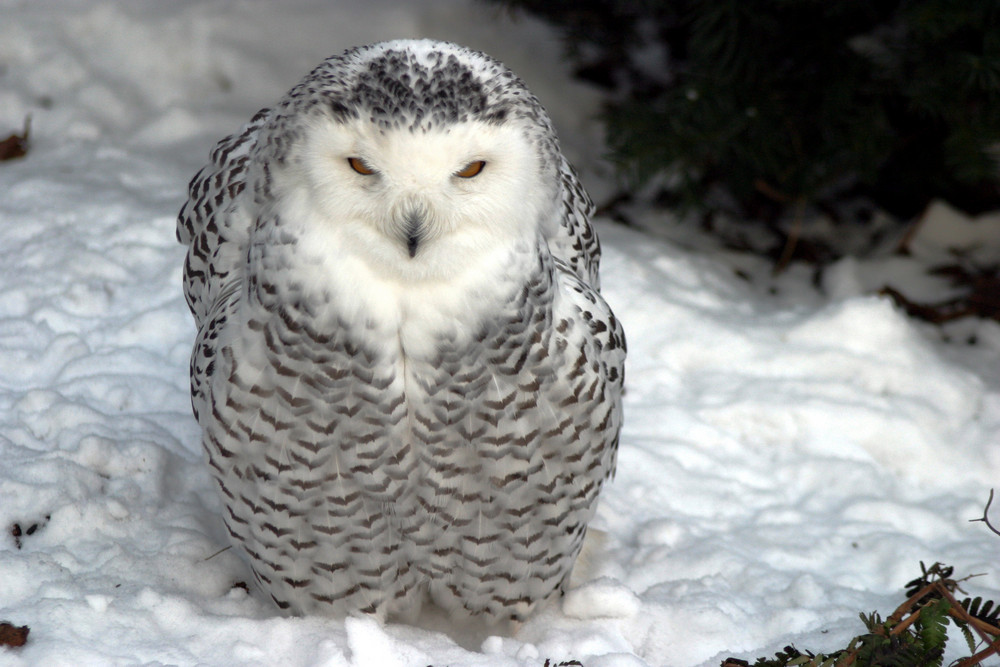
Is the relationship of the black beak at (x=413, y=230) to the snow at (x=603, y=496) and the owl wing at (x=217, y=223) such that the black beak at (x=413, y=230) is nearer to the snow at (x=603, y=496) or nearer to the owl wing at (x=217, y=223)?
the owl wing at (x=217, y=223)

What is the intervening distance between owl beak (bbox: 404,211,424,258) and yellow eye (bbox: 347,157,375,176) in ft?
0.36

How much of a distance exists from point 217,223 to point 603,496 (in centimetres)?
142

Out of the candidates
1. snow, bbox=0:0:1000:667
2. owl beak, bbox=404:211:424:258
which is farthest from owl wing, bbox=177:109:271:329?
snow, bbox=0:0:1000:667

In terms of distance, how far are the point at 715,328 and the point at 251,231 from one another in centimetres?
203

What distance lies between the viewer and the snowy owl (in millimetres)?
1782

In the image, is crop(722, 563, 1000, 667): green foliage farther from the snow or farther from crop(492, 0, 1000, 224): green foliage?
crop(492, 0, 1000, 224): green foliage

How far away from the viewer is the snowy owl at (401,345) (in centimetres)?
178

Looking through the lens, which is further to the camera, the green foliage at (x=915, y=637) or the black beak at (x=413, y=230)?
the green foliage at (x=915, y=637)

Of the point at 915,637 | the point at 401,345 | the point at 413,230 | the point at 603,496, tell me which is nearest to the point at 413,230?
the point at 413,230

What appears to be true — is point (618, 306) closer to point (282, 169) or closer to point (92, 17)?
point (282, 169)

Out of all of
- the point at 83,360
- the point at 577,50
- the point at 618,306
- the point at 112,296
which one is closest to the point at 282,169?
the point at 83,360

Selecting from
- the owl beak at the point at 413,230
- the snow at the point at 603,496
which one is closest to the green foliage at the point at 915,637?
the snow at the point at 603,496

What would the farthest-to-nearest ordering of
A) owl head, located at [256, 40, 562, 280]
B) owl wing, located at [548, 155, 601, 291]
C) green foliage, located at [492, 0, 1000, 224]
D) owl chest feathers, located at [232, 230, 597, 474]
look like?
green foliage, located at [492, 0, 1000, 224] < owl wing, located at [548, 155, 601, 291] < owl chest feathers, located at [232, 230, 597, 474] < owl head, located at [256, 40, 562, 280]

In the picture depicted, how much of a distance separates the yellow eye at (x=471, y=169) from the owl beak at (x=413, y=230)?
0.11 meters
